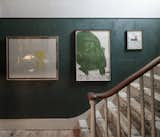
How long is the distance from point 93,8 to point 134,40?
1.11 metres

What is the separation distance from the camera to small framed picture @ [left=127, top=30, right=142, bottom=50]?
17.9 feet

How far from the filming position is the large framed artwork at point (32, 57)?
5449 mm

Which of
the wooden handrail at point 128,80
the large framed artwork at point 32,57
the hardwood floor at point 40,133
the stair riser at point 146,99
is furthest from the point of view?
the large framed artwork at point 32,57

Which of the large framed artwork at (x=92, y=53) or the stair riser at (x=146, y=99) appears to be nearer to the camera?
the stair riser at (x=146, y=99)

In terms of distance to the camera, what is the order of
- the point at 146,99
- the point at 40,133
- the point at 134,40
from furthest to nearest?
the point at 134,40
the point at 40,133
the point at 146,99

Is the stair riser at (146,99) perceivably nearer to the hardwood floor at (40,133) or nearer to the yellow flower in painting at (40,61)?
the hardwood floor at (40,133)

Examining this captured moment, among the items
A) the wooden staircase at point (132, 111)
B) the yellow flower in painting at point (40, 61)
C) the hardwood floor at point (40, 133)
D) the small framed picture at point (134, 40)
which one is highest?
the small framed picture at point (134, 40)

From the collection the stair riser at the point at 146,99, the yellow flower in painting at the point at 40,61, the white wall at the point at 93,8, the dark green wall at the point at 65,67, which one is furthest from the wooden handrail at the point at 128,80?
the white wall at the point at 93,8

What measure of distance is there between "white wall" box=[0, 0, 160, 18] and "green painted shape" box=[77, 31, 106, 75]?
47cm

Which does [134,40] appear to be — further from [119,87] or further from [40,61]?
[119,87]

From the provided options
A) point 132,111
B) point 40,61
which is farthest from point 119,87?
point 40,61

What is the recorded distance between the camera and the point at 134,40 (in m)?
5.46

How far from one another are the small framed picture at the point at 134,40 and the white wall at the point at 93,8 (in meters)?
0.36

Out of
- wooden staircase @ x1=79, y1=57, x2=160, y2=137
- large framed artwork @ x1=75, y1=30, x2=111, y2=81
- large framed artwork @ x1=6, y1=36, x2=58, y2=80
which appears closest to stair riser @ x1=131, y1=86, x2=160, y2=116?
wooden staircase @ x1=79, y1=57, x2=160, y2=137
